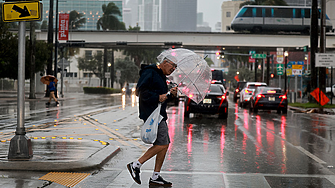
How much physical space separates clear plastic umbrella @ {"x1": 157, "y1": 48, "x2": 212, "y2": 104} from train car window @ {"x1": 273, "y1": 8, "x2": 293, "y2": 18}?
49362mm

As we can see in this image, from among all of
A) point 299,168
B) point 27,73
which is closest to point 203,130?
point 299,168

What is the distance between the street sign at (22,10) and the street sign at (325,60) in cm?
2037

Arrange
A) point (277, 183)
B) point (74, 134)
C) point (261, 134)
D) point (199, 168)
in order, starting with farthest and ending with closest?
point (261, 134) → point (74, 134) → point (199, 168) → point (277, 183)

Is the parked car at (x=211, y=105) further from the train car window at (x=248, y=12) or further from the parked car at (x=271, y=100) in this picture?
the train car window at (x=248, y=12)

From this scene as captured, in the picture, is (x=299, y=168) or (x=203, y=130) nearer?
(x=299, y=168)

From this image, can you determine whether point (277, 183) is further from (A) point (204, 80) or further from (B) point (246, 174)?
(A) point (204, 80)

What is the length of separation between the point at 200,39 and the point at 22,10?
46966 mm

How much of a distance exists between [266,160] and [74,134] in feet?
19.3

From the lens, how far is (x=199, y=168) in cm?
826

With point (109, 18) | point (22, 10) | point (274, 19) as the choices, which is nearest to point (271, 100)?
point (22, 10)

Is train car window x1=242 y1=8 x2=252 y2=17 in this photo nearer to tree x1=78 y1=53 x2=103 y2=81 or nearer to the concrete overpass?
the concrete overpass

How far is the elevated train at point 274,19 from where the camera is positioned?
54125 mm

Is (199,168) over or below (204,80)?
below

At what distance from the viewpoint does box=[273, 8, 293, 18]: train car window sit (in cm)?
5438
